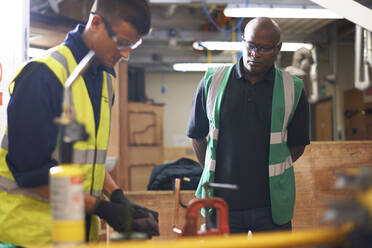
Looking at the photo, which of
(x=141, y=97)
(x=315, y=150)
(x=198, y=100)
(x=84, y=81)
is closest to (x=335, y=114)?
(x=141, y=97)

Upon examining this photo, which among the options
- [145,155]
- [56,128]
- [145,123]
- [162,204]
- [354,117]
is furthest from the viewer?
[354,117]

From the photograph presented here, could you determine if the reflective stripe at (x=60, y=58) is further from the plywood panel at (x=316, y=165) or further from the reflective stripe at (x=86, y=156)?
the plywood panel at (x=316, y=165)

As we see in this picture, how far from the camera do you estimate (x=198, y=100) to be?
8.46ft

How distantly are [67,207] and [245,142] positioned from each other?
128 centimetres

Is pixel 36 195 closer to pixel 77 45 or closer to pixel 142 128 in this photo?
pixel 77 45

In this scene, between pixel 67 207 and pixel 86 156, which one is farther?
pixel 86 156

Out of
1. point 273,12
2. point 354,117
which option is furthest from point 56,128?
point 354,117

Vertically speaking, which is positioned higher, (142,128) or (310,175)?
(142,128)

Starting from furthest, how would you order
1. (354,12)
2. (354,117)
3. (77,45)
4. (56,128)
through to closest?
(354,117), (354,12), (77,45), (56,128)

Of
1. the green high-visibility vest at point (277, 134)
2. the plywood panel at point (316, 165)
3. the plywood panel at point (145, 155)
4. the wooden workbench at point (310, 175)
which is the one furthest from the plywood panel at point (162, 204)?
the plywood panel at point (145, 155)

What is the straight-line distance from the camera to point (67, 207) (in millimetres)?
1235

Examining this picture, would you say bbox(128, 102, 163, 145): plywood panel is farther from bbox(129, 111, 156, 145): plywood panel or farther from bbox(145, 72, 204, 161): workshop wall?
bbox(145, 72, 204, 161): workshop wall

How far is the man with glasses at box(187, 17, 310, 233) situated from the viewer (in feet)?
7.64

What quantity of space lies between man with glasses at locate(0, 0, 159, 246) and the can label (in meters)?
0.15
